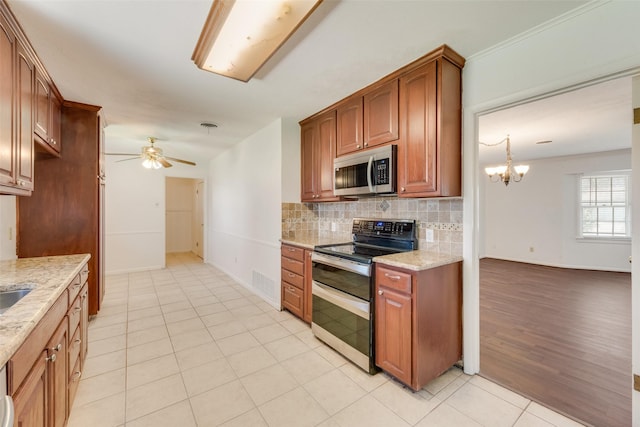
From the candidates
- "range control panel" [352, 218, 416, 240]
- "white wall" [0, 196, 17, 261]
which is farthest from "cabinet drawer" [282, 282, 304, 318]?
"white wall" [0, 196, 17, 261]

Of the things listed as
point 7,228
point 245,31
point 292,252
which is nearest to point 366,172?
point 292,252

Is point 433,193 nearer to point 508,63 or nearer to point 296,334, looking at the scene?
point 508,63

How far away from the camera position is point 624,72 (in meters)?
1.54

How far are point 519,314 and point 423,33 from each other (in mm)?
3313

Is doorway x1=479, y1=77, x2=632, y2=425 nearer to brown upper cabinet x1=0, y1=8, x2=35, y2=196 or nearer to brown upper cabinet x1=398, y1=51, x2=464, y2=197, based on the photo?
brown upper cabinet x1=398, y1=51, x2=464, y2=197

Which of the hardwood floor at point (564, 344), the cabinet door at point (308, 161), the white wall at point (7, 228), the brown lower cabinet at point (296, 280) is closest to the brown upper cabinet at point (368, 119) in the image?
the cabinet door at point (308, 161)

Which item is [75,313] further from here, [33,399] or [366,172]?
[366,172]

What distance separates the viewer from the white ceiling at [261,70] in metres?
1.60

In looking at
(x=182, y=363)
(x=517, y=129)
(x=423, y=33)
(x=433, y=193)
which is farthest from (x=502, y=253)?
(x=182, y=363)

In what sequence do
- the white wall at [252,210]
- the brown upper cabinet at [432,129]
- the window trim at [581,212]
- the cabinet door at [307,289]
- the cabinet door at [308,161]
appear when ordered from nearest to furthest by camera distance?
the brown upper cabinet at [432,129], the cabinet door at [307,289], the cabinet door at [308,161], the white wall at [252,210], the window trim at [581,212]

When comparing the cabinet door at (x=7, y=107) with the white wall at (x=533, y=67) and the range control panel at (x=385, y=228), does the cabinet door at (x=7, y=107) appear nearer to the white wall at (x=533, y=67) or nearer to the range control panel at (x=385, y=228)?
the range control panel at (x=385, y=228)

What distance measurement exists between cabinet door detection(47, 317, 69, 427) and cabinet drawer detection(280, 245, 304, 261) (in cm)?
198

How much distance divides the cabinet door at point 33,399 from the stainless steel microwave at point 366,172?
7.61ft

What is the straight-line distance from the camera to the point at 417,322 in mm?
1899
